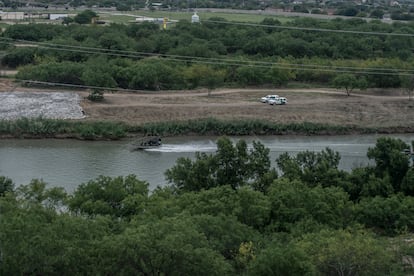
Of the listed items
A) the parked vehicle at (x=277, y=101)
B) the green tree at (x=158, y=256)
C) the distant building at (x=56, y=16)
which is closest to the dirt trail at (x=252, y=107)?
the parked vehicle at (x=277, y=101)

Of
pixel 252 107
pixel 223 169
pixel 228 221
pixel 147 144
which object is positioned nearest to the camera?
pixel 228 221

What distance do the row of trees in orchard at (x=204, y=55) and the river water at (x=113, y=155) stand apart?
264cm

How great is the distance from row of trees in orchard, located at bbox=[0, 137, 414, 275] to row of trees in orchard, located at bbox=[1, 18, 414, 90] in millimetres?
6330

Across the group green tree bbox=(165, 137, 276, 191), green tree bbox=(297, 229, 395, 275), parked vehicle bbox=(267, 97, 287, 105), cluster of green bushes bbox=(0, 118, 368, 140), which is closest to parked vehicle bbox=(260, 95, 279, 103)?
parked vehicle bbox=(267, 97, 287, 105)

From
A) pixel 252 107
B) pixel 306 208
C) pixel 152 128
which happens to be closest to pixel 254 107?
pixel 252 107

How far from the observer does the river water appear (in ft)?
34.0

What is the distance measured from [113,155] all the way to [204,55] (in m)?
6.21

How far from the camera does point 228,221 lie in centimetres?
643

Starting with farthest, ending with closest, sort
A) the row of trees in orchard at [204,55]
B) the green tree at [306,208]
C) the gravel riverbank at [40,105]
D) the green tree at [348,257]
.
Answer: the row of trees in orchard at [204,55] → the gravel riverbank at [40,105] → the green tree at [306,208] → the green tree at [348,257]

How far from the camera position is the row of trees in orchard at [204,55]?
50.1ft

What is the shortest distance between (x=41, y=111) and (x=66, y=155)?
85.6 inches

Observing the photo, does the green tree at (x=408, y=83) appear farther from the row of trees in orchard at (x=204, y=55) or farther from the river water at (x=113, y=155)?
the river water at (x=113, y=155)

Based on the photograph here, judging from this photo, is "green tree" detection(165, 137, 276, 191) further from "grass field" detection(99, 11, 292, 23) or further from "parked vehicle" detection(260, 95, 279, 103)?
"grass field" detection(99, 11, 292, 23)

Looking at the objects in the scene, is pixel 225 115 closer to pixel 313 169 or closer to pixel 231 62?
pixel 231 62
